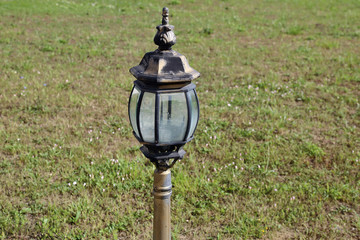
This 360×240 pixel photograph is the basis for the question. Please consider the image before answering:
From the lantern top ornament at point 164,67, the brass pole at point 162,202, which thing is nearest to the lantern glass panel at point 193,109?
the lantern top ornament at point 164,67

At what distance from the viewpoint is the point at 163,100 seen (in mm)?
2271

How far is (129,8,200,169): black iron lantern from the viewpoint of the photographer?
7.45 ft

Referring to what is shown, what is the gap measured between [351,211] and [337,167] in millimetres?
992

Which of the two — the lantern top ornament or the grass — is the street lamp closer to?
the lantern top ornament

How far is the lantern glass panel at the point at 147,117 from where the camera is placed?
230 centimetres

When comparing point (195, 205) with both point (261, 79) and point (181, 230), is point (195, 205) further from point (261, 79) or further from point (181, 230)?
point (261, 79)

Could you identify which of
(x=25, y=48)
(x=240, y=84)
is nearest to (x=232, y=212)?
(x=240, y=84)

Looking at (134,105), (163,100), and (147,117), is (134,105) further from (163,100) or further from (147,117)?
(163,100)

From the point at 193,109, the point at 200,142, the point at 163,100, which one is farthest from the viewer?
the point at 200,142

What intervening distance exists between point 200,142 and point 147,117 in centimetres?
388

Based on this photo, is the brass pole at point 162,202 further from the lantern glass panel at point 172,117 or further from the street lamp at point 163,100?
the lantern glass panel at point 172,117

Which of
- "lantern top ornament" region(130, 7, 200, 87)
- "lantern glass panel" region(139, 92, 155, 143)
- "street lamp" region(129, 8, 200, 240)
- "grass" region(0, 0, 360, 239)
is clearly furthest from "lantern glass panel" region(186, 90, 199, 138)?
"grass" region(0, 0, 360, 239)

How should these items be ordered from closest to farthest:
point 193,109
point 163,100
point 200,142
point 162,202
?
point 163,100, point 193,109, point 162,202, point 200,142

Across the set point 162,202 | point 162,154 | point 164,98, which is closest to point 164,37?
point 164,98
